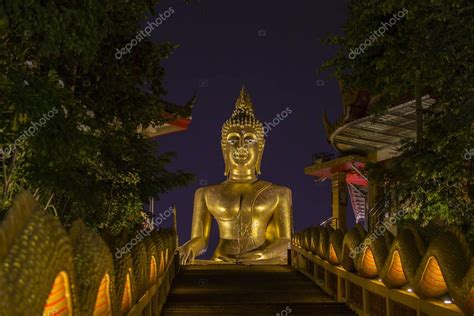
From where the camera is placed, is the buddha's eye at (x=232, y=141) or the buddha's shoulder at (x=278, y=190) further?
the buddha's eye at (x=232, y=141)

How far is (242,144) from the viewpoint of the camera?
12.2 meters

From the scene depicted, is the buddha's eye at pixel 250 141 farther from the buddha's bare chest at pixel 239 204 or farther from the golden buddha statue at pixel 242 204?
the buddha's bare chest at pixel 239 204

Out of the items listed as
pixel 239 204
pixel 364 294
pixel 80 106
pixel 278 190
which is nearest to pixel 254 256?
pixel 239 204

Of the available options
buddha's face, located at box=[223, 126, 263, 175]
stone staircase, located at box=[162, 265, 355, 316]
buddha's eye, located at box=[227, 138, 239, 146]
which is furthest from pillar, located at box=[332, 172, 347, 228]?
stone staircase, located at box=[162, 265, 355, 316]

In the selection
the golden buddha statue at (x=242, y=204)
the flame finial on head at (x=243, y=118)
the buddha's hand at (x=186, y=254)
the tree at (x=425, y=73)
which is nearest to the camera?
the tree at (x=425, y=73)

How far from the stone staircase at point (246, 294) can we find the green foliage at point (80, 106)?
1348mm

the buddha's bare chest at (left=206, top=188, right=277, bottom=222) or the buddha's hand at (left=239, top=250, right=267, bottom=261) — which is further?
the buddha's bare chest at (left=206, top=188, right=277, bottom=222)

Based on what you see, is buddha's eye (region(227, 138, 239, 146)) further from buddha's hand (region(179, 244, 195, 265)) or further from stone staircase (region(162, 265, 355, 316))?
stone staircase (region(162, 265, 355, 316))

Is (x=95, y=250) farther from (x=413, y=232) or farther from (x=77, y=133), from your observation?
(x=413, y=232)

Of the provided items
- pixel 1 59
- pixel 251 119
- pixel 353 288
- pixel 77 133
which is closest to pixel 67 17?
pixel 77 133

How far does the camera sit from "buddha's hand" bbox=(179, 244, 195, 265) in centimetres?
1067

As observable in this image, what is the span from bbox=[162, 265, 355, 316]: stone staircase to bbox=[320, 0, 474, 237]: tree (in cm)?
160

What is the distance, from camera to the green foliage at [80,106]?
10.3 feet

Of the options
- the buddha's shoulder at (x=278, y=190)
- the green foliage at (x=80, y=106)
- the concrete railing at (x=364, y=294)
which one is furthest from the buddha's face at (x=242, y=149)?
the green foliage at (x=80, y=106)
